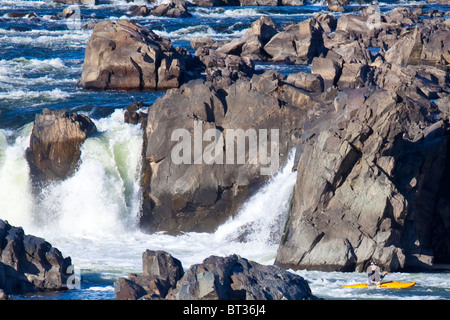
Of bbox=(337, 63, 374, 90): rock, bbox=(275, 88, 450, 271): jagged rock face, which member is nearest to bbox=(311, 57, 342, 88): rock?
bbox=(337, 63, 374, 90): rock

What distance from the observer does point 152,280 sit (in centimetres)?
2944

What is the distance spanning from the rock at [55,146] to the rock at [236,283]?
60.7ft

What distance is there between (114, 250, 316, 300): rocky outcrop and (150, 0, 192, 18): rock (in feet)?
228

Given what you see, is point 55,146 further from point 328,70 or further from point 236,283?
point 236,283

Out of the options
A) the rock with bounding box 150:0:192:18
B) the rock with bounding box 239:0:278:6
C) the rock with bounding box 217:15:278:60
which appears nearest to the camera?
the rock with bounding box 217:15:278:60

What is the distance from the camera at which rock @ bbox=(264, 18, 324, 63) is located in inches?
2719

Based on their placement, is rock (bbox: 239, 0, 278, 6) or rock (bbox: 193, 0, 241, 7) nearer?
rock (bbox: 193, 0, 241, 7)

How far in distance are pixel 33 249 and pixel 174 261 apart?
6.32 metres

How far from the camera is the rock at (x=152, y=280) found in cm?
2862

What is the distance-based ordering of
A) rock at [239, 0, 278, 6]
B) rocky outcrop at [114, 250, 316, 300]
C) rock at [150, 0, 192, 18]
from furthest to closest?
1. rock at [239, 0, 278, 6]
2. rock at [150, 0, 192, 18]
3. rocky outcrop at [114, 250, 316, 300]

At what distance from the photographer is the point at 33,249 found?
3403 centimetres

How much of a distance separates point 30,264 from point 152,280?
655 centimetres

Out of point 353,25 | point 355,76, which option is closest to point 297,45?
point 353,25

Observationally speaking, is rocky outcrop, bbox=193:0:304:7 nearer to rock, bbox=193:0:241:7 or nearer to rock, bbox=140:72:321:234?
rock, bbox=193:0:241:7
